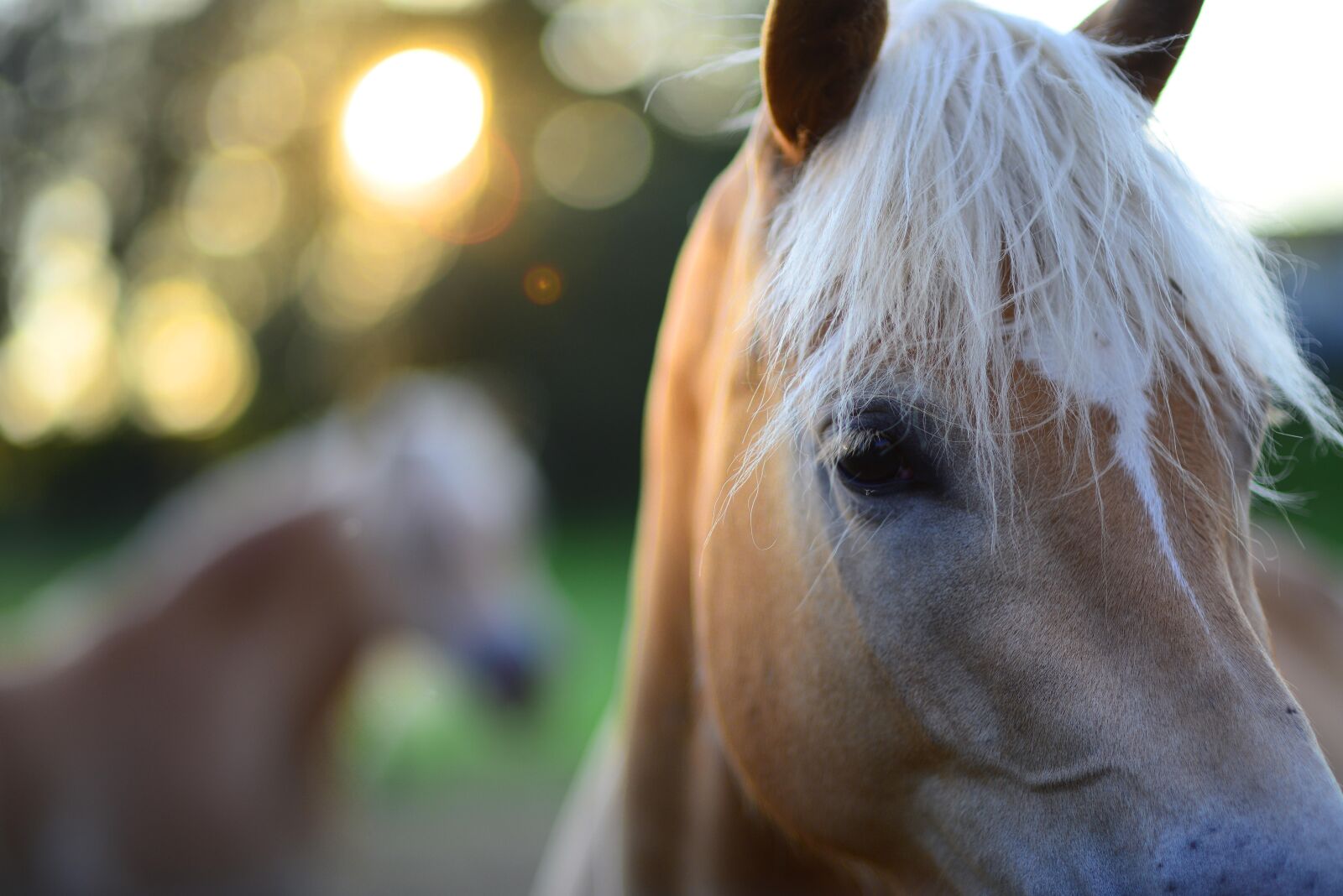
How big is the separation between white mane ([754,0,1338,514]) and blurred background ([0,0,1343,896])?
33.9ft

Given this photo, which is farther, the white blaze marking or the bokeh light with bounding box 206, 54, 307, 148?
the bokeh light with bounding box 206, 54, 307, 148

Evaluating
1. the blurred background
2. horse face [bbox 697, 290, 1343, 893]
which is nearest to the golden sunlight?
the blurred background

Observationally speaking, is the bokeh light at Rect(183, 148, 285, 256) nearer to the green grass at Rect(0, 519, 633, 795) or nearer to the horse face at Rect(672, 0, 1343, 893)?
the green grass at Rect(0, 519, 633, 795)

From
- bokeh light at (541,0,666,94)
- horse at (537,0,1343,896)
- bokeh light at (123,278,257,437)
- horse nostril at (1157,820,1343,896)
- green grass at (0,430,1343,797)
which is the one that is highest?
bokeh light at (541,0,666,94)

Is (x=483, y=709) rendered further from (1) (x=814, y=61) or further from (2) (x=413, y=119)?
(2) (x=413, y=119)

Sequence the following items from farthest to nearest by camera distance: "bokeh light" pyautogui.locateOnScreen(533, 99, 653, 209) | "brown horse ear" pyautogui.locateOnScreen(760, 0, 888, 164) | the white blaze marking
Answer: "bokeh light" pyautogui.locateOnScreen(533, 99, 653, 209), "brown horse ear" pyautogui.locateOnScreen(760, 0, 888, 164), the white blaze marking

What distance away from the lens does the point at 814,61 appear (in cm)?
106

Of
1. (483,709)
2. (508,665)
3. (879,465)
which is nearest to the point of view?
(879,465)

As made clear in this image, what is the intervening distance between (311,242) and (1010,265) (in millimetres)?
16607

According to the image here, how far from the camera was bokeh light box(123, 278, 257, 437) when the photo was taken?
47.3 ft

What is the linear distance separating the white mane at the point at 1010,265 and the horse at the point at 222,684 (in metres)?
2.77

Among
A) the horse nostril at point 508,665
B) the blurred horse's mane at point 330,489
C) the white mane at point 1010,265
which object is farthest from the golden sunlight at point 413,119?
the white mane at point 1010,265

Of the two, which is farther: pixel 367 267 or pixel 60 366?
pixel 367 267

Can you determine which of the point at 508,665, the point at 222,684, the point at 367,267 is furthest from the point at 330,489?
the point at 367,267
